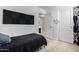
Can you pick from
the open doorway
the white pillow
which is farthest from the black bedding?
the open doorway

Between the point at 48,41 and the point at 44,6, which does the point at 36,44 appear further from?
the point at 44,6

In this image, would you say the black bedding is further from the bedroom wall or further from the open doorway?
the open doorway

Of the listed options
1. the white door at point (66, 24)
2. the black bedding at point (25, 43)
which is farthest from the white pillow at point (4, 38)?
the white door at point (66, 24)

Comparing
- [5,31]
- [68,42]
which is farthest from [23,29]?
[68,42]

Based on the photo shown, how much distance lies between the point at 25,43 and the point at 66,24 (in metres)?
0.84

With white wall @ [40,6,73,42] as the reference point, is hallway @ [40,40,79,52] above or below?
below

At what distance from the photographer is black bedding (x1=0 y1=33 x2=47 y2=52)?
1.54 m

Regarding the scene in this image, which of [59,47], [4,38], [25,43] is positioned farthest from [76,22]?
[4,38]

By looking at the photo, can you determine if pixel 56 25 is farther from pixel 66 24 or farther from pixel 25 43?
pixel 25 43

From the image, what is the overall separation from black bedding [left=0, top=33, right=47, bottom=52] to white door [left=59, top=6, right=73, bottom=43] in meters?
0.38

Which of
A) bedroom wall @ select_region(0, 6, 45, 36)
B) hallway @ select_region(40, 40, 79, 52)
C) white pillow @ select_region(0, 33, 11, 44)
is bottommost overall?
hallway @ select_region(40, 40, 79, 52)

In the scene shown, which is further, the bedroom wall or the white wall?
the white wall

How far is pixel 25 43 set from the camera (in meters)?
1.64
